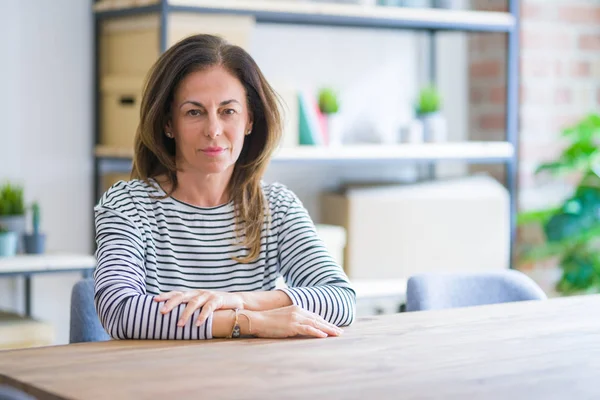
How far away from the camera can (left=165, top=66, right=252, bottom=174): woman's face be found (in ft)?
6.58

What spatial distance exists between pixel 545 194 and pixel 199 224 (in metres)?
2.37

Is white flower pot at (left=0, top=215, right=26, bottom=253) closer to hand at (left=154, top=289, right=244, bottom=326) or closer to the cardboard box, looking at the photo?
the cardboard box

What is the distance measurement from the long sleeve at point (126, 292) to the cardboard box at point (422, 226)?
1.72m

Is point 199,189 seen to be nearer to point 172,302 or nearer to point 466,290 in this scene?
point 172,302

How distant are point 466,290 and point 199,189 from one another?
0.67 m

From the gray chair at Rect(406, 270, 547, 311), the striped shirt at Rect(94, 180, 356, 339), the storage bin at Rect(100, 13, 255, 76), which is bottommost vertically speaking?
the gray chair at Rect(406, 270, 547, 311)

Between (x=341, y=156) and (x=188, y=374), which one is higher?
(x=341, y=156)

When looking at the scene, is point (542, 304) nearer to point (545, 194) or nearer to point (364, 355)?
point (364, 355)

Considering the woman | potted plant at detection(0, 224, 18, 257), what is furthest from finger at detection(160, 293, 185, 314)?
potted plant at detection(0, 224, 18, 257)

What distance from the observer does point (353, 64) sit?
13.1ft

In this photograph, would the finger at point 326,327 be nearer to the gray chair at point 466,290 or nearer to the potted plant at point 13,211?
the gray chair at point 466,290

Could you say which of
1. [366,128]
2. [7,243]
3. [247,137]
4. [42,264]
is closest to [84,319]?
[247,137]

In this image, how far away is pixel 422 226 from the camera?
12.1 ft

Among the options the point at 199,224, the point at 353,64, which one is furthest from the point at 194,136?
the point at 353,64
